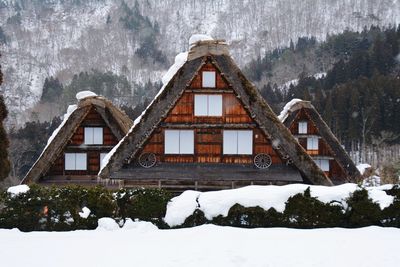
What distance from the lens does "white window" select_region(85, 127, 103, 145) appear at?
23.5m

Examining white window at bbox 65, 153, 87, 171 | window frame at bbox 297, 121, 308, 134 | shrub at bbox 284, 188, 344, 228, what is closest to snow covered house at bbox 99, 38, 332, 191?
shrub at bbox 284, 188, 344, 228

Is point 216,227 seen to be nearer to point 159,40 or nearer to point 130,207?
point 130,207

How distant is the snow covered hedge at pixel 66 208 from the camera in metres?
12.9

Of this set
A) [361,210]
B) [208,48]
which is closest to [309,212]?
[361,210]

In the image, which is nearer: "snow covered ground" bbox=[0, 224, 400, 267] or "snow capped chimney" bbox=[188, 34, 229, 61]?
"snow covered ground" bbox=[0, 224, 400, 267]

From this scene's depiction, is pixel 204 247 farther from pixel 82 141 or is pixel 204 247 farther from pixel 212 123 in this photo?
pixel 82 141

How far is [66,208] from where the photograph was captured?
42.5ft

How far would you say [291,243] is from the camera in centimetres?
1030

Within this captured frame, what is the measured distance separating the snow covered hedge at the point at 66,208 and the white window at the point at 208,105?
229 inches

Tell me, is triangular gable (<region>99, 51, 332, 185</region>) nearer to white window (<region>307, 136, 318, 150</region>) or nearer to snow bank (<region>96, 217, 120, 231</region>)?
snow bank (<region>96, 217, 120, 231</region>)

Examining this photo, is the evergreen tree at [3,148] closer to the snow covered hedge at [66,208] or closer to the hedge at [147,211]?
the hedge at [147,211]

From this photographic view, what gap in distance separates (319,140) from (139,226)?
20.8 metres

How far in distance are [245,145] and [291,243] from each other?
26.3ft

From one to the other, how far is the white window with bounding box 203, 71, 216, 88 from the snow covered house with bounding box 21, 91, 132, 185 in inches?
269
